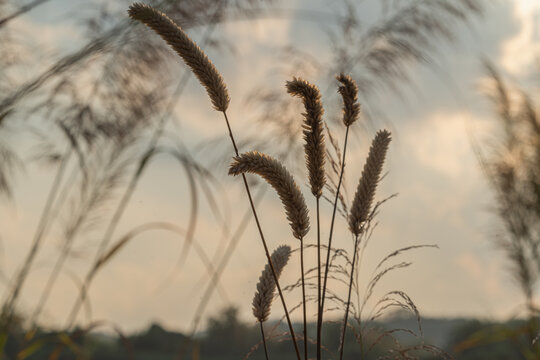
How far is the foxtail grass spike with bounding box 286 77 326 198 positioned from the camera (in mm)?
953

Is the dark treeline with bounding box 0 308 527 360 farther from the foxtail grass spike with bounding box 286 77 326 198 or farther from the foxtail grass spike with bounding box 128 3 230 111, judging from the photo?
the foxtail grass spike with bounding box 128 3 230 111

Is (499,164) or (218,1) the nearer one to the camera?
(218,1)

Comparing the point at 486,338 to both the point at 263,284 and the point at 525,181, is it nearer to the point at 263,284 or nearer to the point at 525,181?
the point at 263,284

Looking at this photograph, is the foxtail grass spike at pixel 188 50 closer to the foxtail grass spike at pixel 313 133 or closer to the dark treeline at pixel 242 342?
the foxtail grass spike at pixel 313 133

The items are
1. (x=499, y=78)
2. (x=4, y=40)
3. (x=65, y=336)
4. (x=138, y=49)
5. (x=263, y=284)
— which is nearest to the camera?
(x=263, y=284)

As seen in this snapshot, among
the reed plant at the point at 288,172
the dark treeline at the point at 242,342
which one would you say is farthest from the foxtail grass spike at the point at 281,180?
the dark treeline at the point at 242,342

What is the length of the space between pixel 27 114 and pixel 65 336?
36.9 inches

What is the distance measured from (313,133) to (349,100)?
4.6 inches

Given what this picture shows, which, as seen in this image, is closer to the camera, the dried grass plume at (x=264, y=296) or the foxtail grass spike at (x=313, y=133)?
the foxtail grass spike at (x=313, y=133)

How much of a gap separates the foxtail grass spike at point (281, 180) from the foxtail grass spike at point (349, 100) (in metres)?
0.16

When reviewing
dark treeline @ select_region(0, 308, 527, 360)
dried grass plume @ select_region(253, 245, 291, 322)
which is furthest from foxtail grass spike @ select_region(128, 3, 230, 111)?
dark treeline @ select_region(0, 308, 527, 360)

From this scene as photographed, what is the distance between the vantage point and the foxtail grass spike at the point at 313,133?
953 mm

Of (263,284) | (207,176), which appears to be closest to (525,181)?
(207,176)

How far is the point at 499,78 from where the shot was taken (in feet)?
14.0
